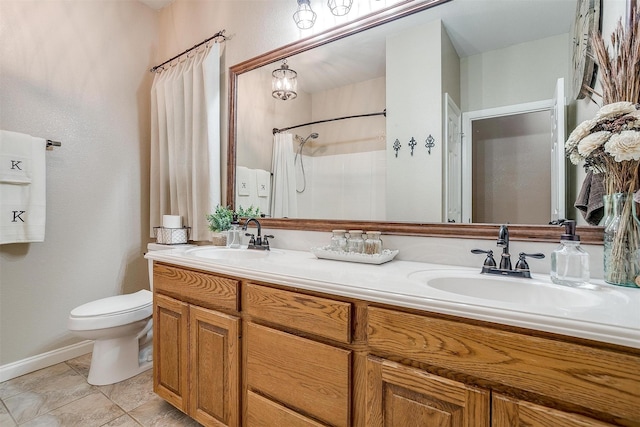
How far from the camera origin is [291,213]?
1859 mm

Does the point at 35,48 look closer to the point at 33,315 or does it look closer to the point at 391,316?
the point at 33,315

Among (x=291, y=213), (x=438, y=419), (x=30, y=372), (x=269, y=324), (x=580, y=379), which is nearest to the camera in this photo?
(x=580, y=379)

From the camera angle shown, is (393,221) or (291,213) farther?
(291,213)

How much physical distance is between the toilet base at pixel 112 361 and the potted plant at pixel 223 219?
841mm

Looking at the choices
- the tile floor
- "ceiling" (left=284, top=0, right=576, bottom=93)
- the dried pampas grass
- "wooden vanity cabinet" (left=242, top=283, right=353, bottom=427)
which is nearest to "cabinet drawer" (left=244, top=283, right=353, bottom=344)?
"wooden vanity cabinet" (left=242, top=283, right=353, bottom=427)

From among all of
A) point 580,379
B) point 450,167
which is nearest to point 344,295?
point 580,379

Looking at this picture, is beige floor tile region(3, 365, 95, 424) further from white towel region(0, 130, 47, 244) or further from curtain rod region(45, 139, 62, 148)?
curtain rod region(45, 139, 62, 148)

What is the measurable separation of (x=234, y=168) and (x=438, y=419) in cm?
182

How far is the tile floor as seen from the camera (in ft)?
5.16

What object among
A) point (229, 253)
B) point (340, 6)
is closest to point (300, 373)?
point (229, 253)

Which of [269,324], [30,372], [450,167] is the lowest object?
[30,372]

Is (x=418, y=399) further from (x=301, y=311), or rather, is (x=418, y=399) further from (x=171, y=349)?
(x=171, y=349)

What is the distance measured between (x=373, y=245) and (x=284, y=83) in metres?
1.18

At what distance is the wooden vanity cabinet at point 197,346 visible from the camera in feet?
4.13
